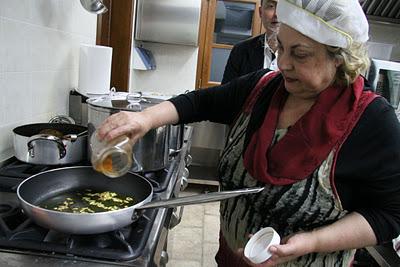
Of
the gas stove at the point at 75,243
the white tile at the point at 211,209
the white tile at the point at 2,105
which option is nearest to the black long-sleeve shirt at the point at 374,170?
the gas stove at the point at 75,243

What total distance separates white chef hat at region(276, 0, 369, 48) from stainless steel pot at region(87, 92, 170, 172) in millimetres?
505

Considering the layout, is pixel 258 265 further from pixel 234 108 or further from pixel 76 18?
pixel 76 18

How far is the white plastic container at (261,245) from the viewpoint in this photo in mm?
702

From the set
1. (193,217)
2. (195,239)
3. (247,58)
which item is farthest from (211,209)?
(247,58)

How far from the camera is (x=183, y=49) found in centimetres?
325

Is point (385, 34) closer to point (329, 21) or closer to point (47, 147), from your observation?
point (329, 21)

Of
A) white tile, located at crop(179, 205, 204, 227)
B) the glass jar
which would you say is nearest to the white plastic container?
the glass jar

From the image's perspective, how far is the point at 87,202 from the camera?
0.89 meters

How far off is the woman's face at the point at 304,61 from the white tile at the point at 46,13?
0.80 m

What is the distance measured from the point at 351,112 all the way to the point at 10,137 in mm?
975

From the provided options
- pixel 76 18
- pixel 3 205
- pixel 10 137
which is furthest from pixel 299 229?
pixel 76 18

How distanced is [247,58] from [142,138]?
45.2 inches

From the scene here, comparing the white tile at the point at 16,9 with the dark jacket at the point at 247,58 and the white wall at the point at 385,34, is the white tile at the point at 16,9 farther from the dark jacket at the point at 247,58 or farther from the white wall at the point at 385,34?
the white wall at the point at 385,34

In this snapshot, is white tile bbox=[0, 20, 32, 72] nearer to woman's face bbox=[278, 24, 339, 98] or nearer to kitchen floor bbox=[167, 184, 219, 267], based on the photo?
woman's face bbox=[278, 24, 339, 98]
